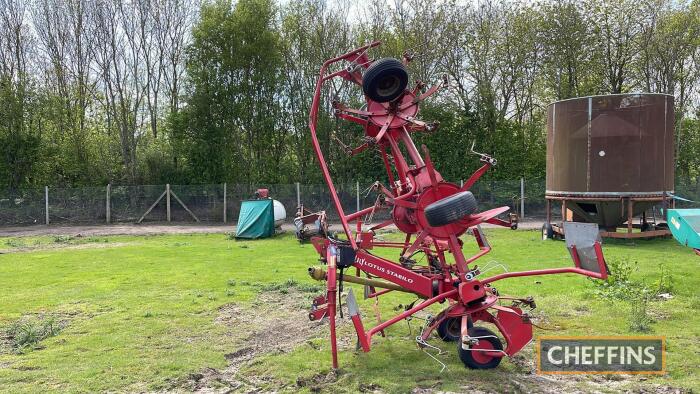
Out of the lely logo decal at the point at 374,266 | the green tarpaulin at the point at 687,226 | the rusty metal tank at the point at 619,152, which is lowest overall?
the lely logo decal at the point at 374,266

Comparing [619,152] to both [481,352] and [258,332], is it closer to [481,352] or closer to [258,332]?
[481,352]

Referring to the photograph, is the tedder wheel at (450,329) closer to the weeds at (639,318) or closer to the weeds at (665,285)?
the weeds at (639,318)

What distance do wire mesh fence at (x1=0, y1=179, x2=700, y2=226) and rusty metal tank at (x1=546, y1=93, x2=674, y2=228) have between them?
31.7 feet

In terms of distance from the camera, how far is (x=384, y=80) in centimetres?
574

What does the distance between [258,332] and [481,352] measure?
291 centimetres

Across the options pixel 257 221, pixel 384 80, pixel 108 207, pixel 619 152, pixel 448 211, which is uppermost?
pixel 384 80

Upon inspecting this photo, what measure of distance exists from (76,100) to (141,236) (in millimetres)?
13916

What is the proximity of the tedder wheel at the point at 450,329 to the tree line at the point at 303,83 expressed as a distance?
20723mm

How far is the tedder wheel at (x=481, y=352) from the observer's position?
199 inches

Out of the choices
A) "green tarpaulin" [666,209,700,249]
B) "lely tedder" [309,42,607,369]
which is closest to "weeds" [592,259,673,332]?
"green tarpaulin" [666,209,700,249]

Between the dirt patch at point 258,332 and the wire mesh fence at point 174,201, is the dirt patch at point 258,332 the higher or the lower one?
the lower one

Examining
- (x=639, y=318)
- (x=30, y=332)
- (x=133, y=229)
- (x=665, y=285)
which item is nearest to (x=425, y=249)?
(x=639, y=318)

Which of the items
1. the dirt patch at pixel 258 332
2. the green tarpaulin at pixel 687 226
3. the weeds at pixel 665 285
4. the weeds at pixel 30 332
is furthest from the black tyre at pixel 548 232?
the weeds at pixel 30 332

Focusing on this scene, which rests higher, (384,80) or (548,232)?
(384,80)
